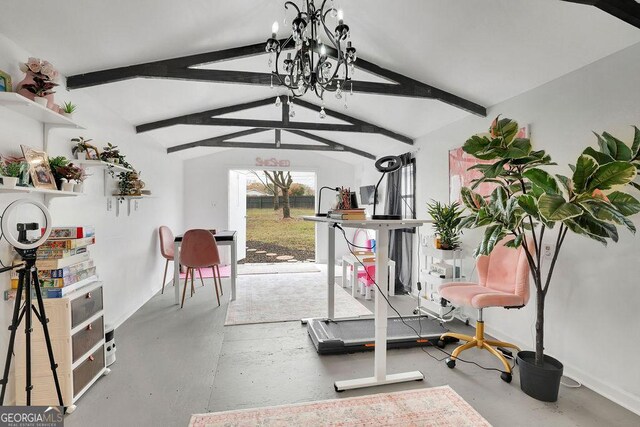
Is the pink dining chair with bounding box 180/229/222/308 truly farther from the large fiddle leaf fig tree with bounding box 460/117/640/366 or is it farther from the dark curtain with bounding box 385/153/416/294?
the large fiddle leaf fig tree with bounding box 460/117/640/366

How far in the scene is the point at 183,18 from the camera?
2078mm

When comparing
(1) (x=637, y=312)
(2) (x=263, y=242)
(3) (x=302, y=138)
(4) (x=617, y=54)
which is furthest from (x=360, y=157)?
(1) (x=637, y=312)

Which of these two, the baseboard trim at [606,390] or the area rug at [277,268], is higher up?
the area rug at [277,268]

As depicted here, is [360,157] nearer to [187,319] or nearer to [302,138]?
[302,138]

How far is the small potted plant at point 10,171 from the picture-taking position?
1565mm

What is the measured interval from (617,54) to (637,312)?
162 cm

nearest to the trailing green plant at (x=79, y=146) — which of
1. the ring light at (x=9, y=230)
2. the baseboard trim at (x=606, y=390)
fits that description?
the ring light at (x=9, y=230)

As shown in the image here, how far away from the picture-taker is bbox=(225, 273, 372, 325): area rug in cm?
352

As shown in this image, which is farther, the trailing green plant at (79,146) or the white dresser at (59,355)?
the trailing green plant at (79,146)

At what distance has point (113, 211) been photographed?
10.4 ft

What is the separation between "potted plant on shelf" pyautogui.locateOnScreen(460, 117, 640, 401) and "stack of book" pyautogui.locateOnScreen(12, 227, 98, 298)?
103 inches

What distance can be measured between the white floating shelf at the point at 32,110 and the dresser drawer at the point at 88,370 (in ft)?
5.22

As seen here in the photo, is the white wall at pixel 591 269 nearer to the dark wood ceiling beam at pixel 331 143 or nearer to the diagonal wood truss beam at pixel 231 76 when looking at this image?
the diagonal wood truss beam at pixel 231 76

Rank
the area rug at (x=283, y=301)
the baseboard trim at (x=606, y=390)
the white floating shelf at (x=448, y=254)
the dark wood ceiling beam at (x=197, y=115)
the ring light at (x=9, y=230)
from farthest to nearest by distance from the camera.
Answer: the dark wood ceiling beam at (x=197, y=115), the area rug at (x=283, y=301), the white floating shelf at (x=448, y=254), the baseboard trim at (x=606, y=390), the ring light at (x=9, y=230)
